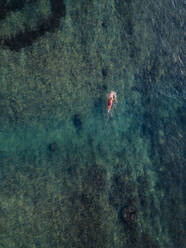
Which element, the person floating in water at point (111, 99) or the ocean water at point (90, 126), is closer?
the ocean water at point (90, 126)

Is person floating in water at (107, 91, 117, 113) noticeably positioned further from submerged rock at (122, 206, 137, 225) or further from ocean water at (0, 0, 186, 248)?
submerged rock at (122, 206, 137, 225)

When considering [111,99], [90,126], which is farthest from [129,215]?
[111,99]

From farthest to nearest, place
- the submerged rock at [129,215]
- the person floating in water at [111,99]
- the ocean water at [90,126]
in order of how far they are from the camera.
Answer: the person floating in water at [111,99]
the submerged rock at [129,215]
the ocean water at [90,126]

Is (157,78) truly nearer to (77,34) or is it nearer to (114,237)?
(77,34)

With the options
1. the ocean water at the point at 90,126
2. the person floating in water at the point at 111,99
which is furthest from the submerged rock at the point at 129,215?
the person floating in water at the point at 111,99

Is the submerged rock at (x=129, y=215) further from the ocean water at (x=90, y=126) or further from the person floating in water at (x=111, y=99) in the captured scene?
the person floating in water at (x=111, y=99)

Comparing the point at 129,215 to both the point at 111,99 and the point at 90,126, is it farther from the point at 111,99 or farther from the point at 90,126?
the point at 111,99

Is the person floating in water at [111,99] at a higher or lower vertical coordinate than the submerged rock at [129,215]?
higher

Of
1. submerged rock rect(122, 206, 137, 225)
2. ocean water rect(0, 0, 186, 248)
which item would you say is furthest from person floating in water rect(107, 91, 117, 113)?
submerged rock rect(122, 206, 137, 225)
